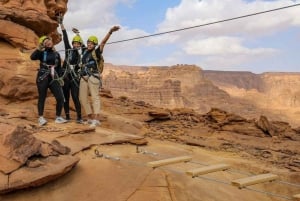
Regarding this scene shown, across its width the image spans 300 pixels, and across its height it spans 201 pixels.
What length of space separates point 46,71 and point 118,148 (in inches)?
94.4

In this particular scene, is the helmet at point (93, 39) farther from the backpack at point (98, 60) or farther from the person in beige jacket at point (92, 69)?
the backpack at point (98, 60)

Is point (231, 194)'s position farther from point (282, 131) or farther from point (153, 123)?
point (282, 131)

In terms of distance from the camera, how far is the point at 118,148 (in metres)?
9.19

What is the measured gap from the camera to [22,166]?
22.5ft

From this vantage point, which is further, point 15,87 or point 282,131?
point 282,131

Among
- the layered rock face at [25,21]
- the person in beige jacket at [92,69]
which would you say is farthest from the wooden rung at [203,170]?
the layered rock face at [25,21]

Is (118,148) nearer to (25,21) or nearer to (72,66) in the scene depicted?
(72,66)

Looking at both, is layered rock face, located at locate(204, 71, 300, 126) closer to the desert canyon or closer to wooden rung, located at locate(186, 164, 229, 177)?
the desert canyon

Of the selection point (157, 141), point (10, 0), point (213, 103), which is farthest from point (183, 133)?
point (213, 103)

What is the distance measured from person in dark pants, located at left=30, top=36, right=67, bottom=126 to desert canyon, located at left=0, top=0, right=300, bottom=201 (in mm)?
592

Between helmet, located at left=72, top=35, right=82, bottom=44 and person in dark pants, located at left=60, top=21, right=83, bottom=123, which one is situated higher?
helmet, located at left=72, top=35, right=82, bottom=44

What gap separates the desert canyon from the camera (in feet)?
23.0

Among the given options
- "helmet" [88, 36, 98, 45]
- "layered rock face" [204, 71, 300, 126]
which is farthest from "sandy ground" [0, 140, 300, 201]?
"layered rock face" [204, 71, 300, 126]

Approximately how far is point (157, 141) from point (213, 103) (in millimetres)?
64456
